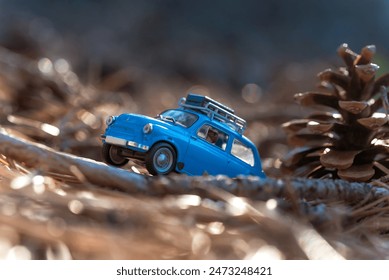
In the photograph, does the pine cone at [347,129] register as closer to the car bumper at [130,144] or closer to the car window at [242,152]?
the car window at [242,152]

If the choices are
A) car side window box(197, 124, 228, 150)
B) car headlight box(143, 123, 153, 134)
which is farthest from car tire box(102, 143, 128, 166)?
car side window box(197, 124, 228, 150)

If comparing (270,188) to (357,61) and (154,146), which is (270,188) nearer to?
(154,146)

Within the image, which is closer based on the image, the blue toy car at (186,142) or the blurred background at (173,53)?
the blue toy car at (186,142)

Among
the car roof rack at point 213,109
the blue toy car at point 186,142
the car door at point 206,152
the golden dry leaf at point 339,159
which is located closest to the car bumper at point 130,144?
the blue toy car at point 186,142

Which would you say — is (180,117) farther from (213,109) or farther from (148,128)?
(148,128)

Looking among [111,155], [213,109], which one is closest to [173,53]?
[213,109]
